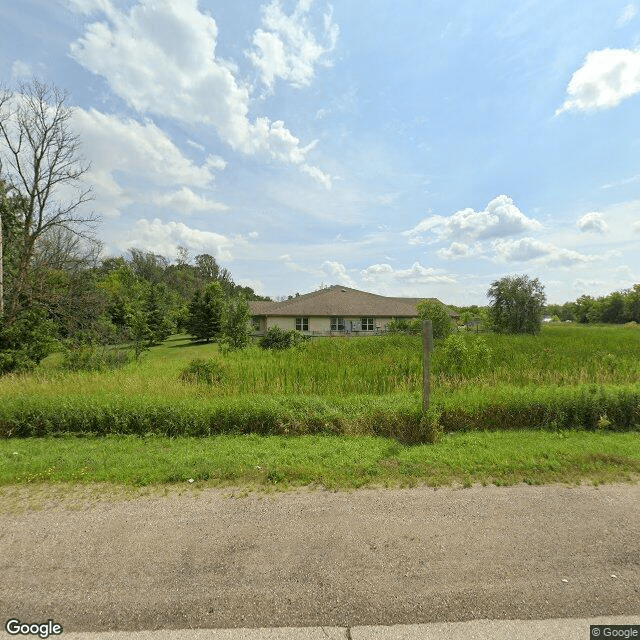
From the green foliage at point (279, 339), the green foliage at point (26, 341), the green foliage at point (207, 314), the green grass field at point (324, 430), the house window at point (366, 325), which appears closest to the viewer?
the green grass field at point (324, 430)

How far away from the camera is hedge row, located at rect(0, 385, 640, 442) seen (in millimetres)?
6059

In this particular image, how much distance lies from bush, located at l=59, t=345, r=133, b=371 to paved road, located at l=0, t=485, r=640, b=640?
37.4 ft

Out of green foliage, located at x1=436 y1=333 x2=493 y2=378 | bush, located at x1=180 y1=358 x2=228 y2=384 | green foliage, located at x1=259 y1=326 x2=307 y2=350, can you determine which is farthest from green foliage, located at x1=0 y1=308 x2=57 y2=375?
green foliage, located at x1=436 y1=333 x2=493 y2=378

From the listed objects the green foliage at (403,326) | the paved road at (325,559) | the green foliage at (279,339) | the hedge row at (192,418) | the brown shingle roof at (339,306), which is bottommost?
the paved road at (325,559)

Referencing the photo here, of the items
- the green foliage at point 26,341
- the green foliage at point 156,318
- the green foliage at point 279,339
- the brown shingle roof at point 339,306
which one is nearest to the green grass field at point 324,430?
the green foliage at point 26,341

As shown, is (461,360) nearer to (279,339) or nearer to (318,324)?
(279,339)

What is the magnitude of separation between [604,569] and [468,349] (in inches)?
324

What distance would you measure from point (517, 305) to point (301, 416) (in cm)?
3417

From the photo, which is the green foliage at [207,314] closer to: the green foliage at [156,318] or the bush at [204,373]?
the green foliage at [156,318]

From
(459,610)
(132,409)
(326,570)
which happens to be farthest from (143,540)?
(132,409)

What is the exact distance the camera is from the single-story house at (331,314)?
1387 inches

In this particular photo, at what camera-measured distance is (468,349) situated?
34.3ft

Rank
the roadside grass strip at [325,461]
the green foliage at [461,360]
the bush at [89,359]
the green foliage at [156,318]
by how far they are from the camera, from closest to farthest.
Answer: the roadside grass strip at [325,461], the green foliage at [461,360], the bush at [89,359], the green foliage at [156,318]

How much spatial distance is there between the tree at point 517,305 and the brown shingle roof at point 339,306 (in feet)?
17.7
